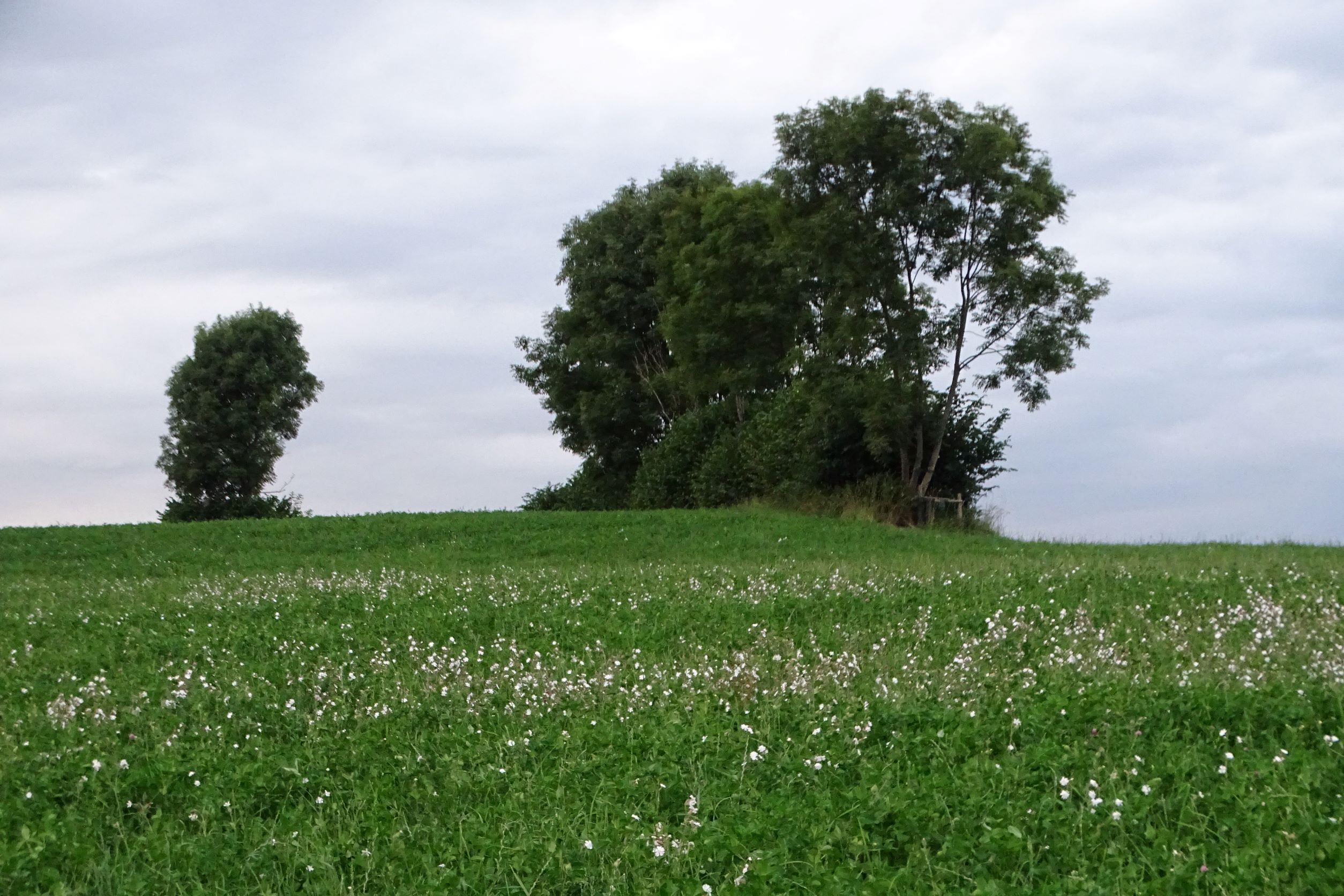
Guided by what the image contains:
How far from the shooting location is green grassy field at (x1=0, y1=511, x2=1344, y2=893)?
6262 mm

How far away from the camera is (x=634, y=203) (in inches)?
2142

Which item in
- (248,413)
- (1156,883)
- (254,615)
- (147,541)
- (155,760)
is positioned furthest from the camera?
(248,413)

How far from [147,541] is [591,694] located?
28.4 metres

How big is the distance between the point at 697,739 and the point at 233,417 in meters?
54.1

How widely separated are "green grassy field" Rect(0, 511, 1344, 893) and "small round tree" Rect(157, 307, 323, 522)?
42.6 meters

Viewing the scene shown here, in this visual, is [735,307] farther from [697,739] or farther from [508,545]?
[697,739]

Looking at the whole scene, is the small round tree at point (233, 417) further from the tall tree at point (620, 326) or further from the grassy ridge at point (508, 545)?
the grassy ridge at point (508, 545)

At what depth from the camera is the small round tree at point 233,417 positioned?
5734 centimetres

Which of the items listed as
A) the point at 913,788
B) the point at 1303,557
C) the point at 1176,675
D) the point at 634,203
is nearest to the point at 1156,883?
the point at 913,788

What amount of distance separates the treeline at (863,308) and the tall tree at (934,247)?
5 cm

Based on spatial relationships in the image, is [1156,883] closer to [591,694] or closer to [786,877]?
[786,877]

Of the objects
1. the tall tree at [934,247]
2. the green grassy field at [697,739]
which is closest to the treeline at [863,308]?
the tall tree at [934,247]

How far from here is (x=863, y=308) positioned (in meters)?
34.7

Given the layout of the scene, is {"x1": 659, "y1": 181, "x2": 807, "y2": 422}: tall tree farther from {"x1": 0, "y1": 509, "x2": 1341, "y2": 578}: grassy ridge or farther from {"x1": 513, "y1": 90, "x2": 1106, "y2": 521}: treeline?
{"x1": 0, "y1": 509, "x2": 1341, "y2": 578}: grassy ridge
